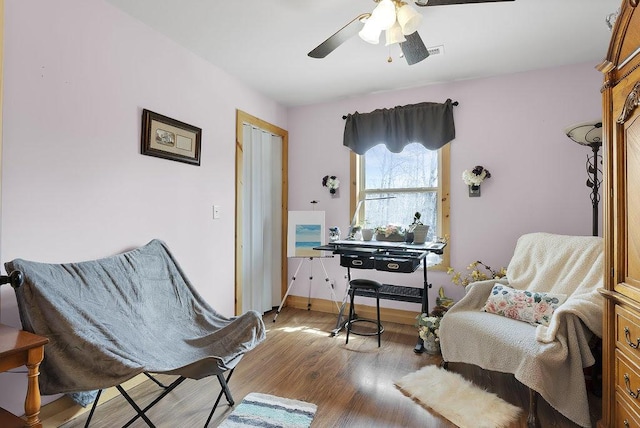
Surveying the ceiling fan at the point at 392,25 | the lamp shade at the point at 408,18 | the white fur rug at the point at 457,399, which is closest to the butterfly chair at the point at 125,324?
the white fur rug at the point at 457,399

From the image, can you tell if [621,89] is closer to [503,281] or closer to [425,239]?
[503,281]

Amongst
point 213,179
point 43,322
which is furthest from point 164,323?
point 213,179

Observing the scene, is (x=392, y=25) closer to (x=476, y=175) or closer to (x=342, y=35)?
(x=342, y=35)

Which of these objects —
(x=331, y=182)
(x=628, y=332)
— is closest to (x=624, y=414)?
(x=628, y=332)

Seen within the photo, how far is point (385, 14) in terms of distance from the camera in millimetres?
1710

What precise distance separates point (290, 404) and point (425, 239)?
1877 mm

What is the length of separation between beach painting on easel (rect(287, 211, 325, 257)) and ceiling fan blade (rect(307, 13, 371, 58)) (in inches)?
75.3

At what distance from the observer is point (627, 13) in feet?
4.72

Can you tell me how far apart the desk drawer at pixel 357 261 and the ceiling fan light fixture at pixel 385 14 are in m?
1.85

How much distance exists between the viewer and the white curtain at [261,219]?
3484 millimetres

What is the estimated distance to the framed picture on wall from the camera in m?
2.32

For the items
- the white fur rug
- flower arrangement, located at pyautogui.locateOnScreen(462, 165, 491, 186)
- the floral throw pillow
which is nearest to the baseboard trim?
the white fur rug

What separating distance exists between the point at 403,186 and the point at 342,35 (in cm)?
197

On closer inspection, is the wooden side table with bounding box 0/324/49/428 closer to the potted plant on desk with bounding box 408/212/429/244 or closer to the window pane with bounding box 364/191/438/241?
the potted plant on desk with bounding box 408/212/429/244
